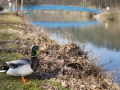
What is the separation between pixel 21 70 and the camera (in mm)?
4551

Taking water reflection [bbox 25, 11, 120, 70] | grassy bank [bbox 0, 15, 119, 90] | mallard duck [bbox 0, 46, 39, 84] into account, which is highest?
mallard duck [bbox 0, 46, 39, 84]

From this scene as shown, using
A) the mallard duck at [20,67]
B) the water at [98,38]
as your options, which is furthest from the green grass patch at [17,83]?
the water at [98,38]

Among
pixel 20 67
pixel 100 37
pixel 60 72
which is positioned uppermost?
pixel 20 67

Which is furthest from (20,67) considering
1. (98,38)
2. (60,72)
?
(98,38)

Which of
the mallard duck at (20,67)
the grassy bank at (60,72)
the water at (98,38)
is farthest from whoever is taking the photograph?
the water at (98,38)

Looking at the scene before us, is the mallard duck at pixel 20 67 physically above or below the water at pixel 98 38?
above

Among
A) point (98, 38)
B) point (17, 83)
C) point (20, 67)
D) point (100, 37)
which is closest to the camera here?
point (20, 67)

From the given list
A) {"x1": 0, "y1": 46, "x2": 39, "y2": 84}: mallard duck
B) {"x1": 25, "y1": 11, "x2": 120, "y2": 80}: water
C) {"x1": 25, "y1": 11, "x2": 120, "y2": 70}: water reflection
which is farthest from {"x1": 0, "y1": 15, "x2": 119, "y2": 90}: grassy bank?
{"x1": 25, "y1": 11, "x2": 120, "y2": 70}: water reflection

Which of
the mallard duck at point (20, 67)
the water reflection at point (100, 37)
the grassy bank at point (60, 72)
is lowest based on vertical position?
the water reflection at point (100, 37)

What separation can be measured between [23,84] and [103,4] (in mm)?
57398

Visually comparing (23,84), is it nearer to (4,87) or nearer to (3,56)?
(4,87)

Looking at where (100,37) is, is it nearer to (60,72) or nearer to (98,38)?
(98,38)

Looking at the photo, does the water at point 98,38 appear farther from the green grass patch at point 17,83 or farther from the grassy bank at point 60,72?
the green grass patch at point 17,83

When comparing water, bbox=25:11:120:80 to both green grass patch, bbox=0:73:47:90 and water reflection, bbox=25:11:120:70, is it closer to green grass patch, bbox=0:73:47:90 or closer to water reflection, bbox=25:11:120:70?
water reflection, bbox=25:11:120:70
